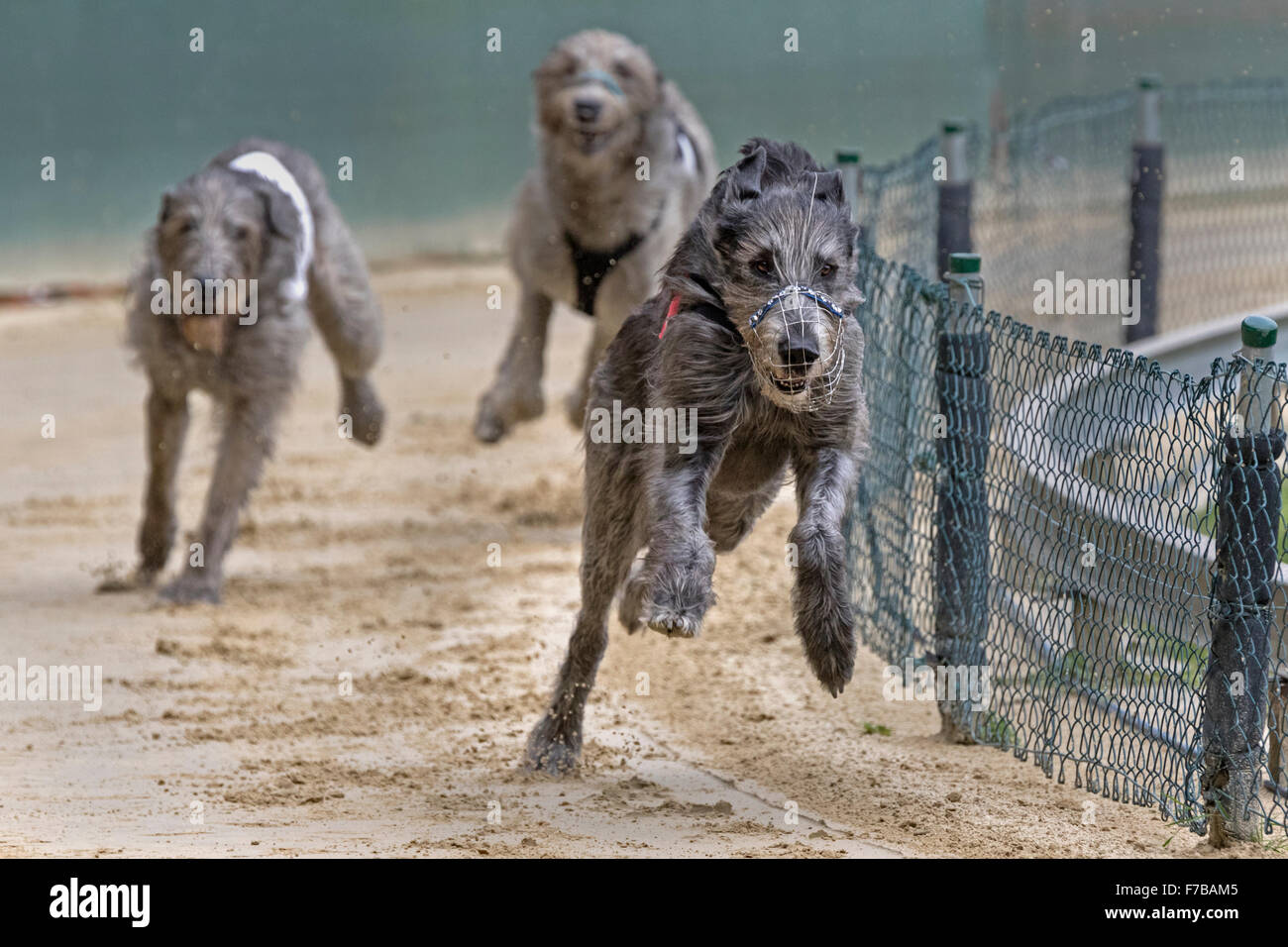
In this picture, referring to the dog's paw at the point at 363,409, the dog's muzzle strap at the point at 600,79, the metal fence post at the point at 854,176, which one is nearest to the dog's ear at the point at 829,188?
the metal fence post at the point at 854,176

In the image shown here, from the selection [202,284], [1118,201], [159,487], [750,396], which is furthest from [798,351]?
[1118,201]

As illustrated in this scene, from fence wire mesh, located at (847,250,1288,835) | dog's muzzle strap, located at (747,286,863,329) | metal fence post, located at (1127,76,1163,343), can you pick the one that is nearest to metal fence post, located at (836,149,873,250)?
fence wire mesh, located at (847,250,1288,835)

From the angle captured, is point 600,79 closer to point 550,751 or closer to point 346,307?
point 346,307

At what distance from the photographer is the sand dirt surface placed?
4332 mm

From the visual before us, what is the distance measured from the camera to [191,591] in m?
7.23

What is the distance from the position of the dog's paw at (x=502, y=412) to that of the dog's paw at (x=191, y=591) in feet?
6.81

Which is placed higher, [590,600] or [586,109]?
[586,109]

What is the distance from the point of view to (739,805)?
4625mm

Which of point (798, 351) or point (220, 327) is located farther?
point (220, 327)

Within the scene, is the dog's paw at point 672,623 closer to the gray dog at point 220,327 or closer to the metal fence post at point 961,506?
the metal fence post at point 961,506

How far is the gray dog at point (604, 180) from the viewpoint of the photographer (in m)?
7.96

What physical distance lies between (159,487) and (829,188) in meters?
4.48
